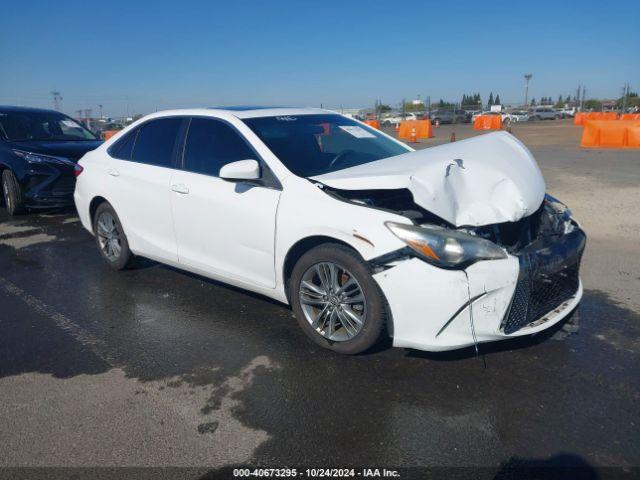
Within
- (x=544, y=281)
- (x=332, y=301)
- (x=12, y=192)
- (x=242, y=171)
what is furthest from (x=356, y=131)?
(x=12, y=192)

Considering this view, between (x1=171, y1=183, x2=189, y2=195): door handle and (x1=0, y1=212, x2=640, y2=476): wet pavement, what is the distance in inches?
39.6

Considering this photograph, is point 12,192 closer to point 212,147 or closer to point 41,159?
point 41,159

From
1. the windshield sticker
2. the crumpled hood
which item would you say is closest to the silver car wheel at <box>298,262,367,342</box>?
the crumpled hood

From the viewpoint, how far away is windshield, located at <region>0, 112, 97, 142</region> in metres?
8.70

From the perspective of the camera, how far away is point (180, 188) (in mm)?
4309

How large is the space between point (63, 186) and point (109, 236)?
3434 mm

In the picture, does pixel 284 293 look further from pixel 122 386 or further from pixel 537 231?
pixel 537 231

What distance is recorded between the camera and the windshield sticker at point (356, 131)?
4.75m

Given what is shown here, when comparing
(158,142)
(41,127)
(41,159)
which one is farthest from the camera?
(41,127)

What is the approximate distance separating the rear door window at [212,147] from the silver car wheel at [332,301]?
43.6 inches

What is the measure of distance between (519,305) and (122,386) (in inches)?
97.5

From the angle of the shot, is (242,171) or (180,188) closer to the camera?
(242,171)

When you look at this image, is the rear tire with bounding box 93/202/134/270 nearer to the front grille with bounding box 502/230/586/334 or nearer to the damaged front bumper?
the damaged front bumper

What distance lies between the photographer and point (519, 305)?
3.06 meters
